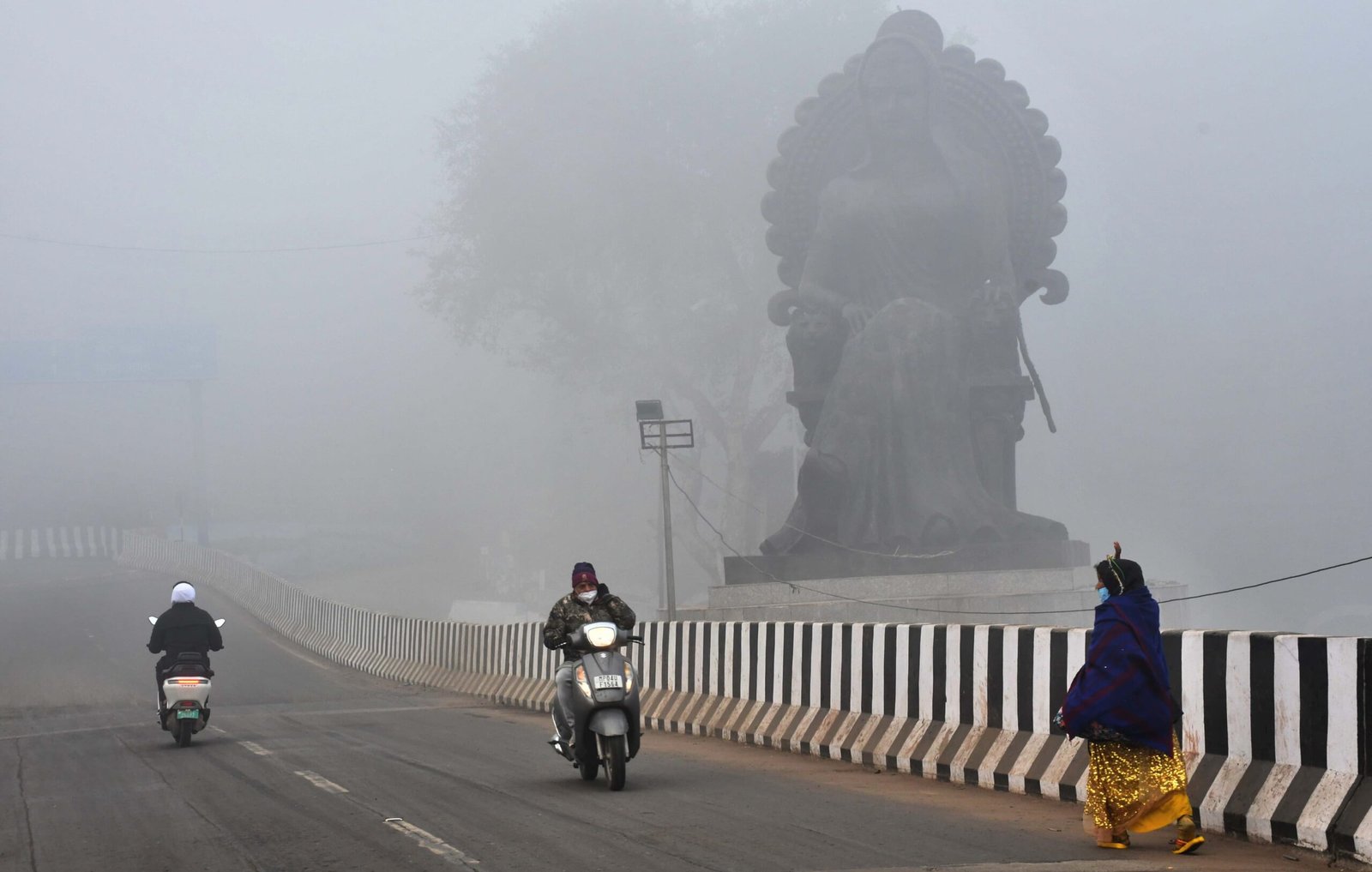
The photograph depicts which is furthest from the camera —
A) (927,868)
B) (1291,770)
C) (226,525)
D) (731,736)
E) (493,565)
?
(226,525)

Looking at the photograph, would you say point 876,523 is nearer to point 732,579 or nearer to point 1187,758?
point 732,579

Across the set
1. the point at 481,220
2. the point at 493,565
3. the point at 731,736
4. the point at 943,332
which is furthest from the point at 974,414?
the point at 493,565

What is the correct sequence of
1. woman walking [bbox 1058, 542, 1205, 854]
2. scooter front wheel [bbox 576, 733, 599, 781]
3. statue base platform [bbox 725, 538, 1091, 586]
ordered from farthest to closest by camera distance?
statue base platform [bbox 725, 538, 1091, 586] → scooter front wheel [bbox 576, 733, 599, 781] → woman walking [bbox 1058, 542, 1205, 854]

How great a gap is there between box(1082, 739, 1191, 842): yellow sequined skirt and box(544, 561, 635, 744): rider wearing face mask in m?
4.05

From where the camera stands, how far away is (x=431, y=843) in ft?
28.3

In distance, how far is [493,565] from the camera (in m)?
67.5

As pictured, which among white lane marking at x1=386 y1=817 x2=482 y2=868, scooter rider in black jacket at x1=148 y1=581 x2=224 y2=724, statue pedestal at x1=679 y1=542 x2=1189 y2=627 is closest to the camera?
white lane marking at x1=386 y1=817 x2=482 y2=868

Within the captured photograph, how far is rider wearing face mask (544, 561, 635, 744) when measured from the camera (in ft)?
37.9

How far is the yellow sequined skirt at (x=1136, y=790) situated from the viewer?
331 inches

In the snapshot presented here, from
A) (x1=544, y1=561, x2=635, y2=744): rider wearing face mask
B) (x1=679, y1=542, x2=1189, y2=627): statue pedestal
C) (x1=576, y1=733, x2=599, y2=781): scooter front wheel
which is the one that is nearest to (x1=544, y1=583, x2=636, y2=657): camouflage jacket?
(x1=544, y1=561, x2=635, y2=744): rider wearing face mask

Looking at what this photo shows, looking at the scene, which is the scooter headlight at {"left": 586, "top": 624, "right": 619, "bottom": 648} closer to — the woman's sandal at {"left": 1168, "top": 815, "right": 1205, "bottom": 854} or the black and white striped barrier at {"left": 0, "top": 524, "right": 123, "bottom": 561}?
the woman's sandal at {"left": 1168, "top": 815, "right": 1205, "bottom": 854}

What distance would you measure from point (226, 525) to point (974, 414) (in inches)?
2245

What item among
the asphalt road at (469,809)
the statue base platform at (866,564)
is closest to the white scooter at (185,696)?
the asphalt road at (469,809)

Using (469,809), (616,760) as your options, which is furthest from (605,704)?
(469,809)
